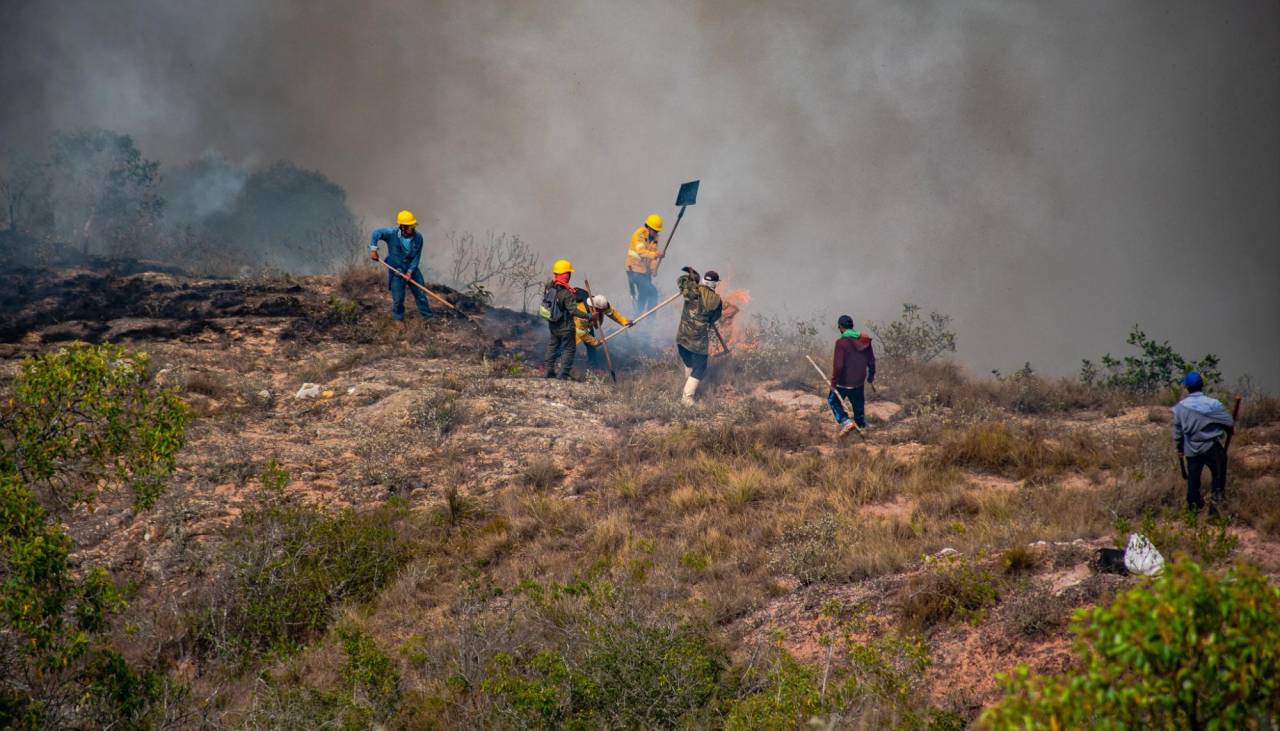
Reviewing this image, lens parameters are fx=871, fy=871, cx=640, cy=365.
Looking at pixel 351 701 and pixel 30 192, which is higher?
pixel 30 192

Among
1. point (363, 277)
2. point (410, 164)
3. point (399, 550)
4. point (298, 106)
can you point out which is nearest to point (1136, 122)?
point (410, 164)

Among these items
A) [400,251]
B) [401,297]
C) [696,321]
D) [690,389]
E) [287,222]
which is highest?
[287,222]

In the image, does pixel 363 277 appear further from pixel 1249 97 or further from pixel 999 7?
pixel 1249 97

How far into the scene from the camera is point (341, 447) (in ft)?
32.9

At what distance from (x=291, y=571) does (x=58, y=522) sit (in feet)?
9.02

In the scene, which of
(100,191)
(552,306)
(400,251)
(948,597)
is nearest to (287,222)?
(100,191)

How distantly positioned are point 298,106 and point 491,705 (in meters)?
28.4

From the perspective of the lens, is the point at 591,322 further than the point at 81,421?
Yes

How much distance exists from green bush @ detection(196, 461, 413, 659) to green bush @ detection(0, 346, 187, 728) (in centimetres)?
142

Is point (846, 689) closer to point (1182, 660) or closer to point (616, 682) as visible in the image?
point (616, 682)

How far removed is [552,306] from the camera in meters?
12.0

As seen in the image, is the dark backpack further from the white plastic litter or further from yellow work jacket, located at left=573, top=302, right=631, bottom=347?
the white plastic litter

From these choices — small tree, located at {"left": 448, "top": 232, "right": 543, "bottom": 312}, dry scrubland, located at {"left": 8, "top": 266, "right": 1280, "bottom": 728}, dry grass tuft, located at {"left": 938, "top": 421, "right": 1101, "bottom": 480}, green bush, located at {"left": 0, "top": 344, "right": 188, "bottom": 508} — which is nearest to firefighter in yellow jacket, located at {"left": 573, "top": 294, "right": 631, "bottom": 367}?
dry scrubland, located at {"left": 8, "top": 266, "right": 1280, "bottom": 728}

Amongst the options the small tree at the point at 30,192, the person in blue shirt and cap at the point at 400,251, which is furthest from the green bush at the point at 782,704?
the small tree at the point at 30,192
